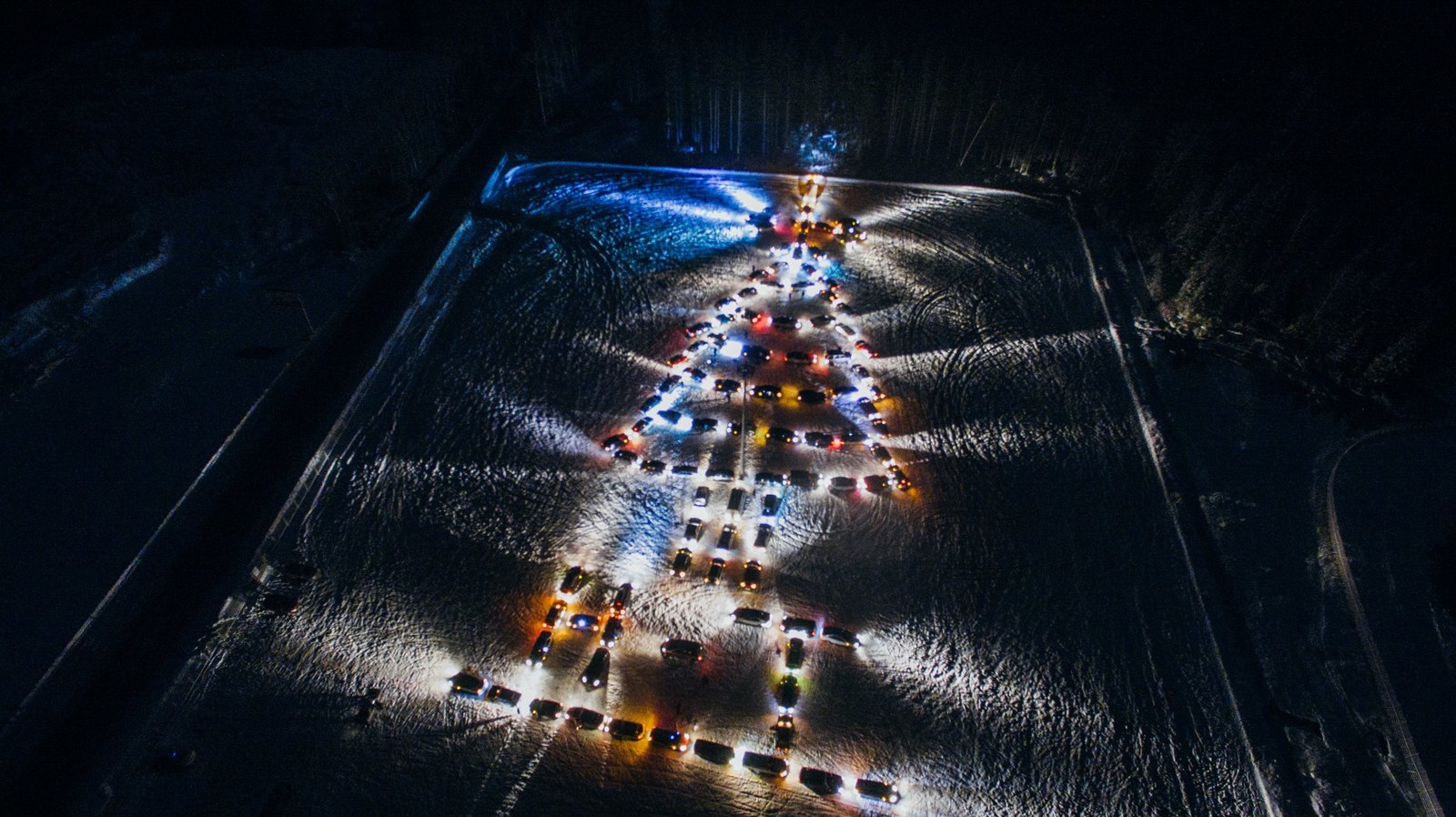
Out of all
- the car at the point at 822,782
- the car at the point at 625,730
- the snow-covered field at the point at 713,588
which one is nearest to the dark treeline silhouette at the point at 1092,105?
the snow-covered field at the point at 713,588

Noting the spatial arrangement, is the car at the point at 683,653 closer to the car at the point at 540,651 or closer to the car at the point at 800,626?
the car at the point at 800,626

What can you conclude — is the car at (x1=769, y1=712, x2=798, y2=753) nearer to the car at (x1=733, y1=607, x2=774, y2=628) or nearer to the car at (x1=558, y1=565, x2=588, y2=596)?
the car at (x1=733, y1=607, x2=774, y2=628)

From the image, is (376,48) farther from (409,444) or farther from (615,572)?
(615,572)

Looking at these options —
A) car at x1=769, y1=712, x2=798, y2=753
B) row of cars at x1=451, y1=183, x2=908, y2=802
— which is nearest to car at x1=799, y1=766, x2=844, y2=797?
row of cars at x1=451, y1=183, x2=908, y2=802

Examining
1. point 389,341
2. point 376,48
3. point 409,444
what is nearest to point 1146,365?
point 409,444

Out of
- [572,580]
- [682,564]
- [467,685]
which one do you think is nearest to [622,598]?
[572,580]

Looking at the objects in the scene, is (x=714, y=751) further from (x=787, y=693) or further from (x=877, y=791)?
(x=877, y=791)
